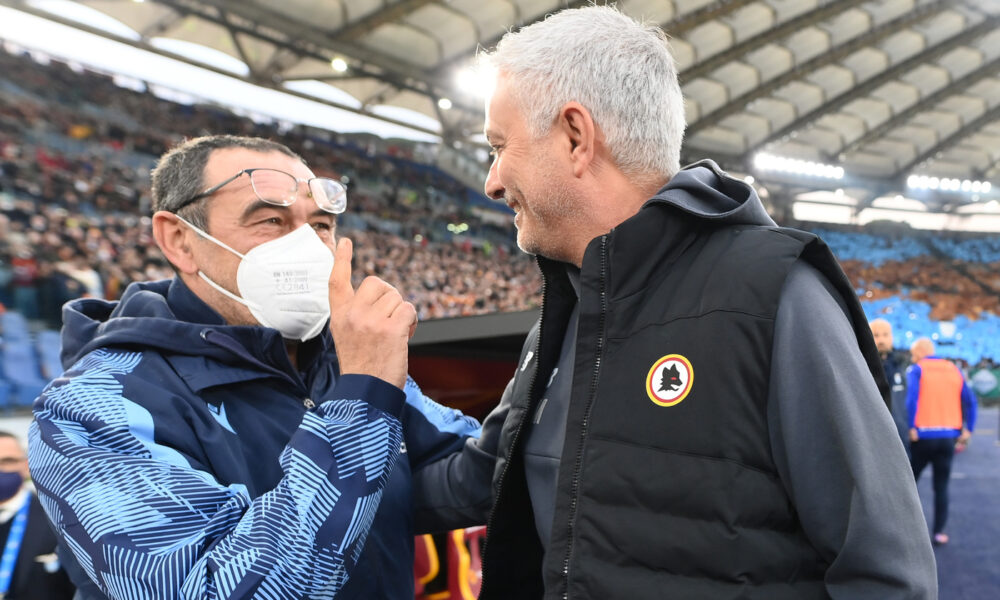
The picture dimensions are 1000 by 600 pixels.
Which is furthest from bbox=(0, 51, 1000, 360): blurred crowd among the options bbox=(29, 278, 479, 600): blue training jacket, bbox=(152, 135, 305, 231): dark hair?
bbox=(29, 278, 479, 600): blue training jacket

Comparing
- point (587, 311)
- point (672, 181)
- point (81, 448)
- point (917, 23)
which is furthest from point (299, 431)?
point (917, 23)

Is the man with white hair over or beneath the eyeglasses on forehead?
beneath

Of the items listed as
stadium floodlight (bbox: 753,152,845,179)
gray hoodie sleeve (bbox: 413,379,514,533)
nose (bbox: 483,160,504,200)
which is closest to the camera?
nose (bbox: 483,160,504,200)

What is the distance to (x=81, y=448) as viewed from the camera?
128 centimetres

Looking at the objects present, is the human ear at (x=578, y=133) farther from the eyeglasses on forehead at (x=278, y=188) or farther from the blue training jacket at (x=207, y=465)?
the eyeglasses on forehead at (x=278, y=188)

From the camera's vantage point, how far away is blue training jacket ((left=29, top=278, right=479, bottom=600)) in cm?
119

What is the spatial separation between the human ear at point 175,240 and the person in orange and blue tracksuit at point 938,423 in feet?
18.5

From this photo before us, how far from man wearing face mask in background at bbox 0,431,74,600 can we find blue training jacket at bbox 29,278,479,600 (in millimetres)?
1421

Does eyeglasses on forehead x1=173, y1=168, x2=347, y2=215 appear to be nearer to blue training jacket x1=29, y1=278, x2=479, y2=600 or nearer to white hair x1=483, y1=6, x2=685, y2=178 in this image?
blue training jacket x1=29, y1=278, x2=479, y2=600

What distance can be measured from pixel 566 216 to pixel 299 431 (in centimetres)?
62

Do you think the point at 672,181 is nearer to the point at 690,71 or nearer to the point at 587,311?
the point at 587,311

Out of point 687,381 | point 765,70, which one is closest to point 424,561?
point 687,381

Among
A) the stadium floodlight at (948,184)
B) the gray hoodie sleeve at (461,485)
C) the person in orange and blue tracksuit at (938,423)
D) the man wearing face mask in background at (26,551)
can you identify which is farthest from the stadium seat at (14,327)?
the stadium floodlight at (948,184)

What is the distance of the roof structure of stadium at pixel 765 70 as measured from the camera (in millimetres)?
14938
